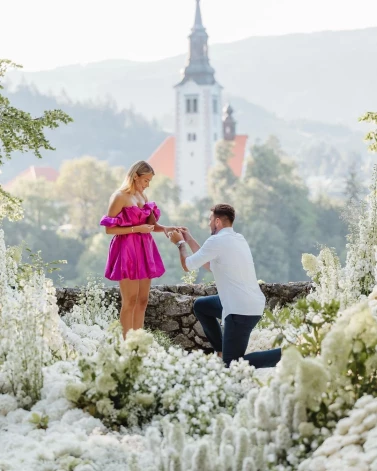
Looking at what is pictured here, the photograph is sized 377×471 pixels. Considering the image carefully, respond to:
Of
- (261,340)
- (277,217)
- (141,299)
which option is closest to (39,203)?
(277,217)

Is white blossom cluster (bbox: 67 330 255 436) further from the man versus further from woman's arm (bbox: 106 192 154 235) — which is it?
woman's arm (bbox: 106 192 154 235)

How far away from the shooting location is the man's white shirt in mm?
5047

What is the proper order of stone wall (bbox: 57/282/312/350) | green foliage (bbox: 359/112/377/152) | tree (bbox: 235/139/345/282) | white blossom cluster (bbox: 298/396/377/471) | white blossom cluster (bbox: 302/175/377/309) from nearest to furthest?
white blossom cluster (bbox: 298/396/377/471), white blossom cluster (bbox: 302/175/377/309), green foliage (bbox: 359/112/377/152), stone wall (bbox: 57/282/312/350), tree (bbox: 235/139/345/282)

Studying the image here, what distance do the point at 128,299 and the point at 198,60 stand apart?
101 metres

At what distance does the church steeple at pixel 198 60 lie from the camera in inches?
4050

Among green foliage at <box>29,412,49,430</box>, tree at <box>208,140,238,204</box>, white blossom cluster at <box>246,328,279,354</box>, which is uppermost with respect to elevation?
tree at <box>208,140,238,204</box>

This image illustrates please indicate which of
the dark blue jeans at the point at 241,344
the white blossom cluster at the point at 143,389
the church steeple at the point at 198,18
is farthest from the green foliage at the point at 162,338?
the church steeple at the point at 198,18

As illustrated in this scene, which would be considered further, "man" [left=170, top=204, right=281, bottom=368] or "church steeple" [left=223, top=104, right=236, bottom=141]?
"church steeple" [left=223, top=104, right=236, bottom=141]

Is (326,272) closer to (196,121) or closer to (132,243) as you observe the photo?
(132,243)

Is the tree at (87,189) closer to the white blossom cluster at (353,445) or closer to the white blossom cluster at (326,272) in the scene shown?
the white blossom cluster at (326,272)

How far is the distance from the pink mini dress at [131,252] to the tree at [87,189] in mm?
71794

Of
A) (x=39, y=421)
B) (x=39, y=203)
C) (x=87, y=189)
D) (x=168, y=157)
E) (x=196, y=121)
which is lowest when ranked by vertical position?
(x=39, y=421)

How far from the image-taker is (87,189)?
8012 cm

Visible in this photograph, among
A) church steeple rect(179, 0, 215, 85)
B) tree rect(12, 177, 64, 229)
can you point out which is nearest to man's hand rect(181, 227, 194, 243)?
tree rect(12, 177, 64, 229)
